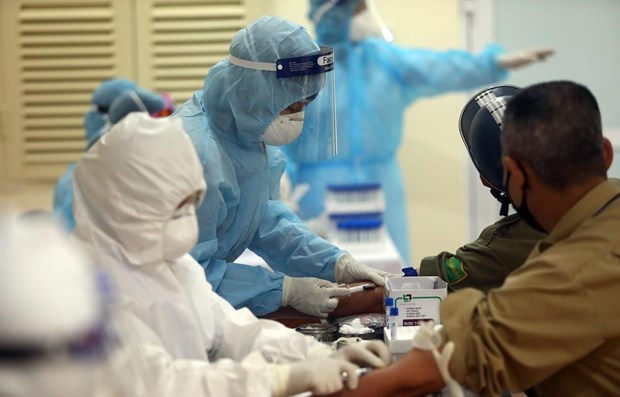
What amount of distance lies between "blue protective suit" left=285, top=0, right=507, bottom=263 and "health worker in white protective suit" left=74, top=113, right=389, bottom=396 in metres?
2.62

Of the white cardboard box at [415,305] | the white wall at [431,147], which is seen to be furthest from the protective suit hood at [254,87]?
the white wall at [431,147]

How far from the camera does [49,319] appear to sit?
1.04 m

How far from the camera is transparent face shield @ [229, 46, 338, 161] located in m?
2.43

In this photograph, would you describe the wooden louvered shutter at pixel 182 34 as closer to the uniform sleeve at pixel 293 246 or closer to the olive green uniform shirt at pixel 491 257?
the uniform sleeve at pixel 293 246

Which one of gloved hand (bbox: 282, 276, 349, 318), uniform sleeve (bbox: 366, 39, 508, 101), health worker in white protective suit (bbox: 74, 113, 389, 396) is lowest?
gloved hand (bbox: 282, 276, 349, 318)

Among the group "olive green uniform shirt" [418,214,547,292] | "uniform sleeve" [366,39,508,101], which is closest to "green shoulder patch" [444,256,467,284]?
"olive green uniform shirt" [418,214,547,292]

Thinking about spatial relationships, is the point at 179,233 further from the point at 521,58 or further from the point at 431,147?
the point at 431,147

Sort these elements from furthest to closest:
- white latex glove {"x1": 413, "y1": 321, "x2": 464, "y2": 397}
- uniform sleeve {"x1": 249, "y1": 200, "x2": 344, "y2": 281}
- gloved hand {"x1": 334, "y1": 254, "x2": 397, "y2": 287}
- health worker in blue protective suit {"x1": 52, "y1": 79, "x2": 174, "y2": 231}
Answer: health worker in blue protective suit {"x1": 52, "y1": 79, "x2": 174, "y2": 231}
uniform sleeve {"x1": 249, "y1": 200, "x2": 344, "y2": 281}
gloved hand {"x1": 334, "y1": 254, "x2": 397, "y2": 287}
white latex glove {"x1": 413, "y1": 321, "x2": 464, "y2": 397}

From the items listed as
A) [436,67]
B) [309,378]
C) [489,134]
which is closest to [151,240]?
[309,378]

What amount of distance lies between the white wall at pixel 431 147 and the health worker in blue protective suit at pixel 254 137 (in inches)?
85.1

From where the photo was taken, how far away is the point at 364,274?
8.22ft

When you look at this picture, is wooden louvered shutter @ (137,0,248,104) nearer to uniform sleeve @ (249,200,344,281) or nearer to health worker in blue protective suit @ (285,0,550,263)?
health worker in blue protective suit @ (285,0,550,263)

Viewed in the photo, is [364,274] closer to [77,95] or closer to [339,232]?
[339,232]

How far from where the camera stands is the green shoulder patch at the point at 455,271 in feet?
7.34
